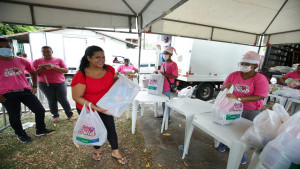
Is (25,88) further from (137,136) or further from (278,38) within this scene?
(278,38)

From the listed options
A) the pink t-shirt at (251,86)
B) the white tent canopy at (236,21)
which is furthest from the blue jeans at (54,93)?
the pink t-shirt at (251,86)

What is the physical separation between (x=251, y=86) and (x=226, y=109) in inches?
27.3

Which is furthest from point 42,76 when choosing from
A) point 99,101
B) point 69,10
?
point 99,101

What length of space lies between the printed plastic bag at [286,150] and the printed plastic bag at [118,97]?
5.00ft

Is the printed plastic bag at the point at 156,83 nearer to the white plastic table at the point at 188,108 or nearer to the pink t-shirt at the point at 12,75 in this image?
the white plastic table at the point at 188,108

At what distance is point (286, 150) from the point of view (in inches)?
33.6

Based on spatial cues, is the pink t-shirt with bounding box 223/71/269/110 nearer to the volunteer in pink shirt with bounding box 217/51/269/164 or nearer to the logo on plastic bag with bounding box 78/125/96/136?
the volunteer in pink shirt with bounding box 217/51/269/164

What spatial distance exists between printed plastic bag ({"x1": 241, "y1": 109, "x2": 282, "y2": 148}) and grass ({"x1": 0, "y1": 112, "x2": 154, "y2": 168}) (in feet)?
5.20

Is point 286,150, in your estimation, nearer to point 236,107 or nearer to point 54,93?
point 236,107

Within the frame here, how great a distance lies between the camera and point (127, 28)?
3.14 metres

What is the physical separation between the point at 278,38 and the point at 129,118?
477 cm

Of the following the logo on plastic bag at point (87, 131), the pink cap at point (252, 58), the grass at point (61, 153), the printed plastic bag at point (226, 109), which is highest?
the pink cap at point (252, 58)

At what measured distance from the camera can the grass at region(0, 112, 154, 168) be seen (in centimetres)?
210

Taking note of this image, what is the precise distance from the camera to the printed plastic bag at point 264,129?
43.5 inches
